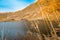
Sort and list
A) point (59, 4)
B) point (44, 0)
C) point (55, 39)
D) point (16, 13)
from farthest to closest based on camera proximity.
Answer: point (16, 13) < point (44, 0) < point (59, 4) < point (55, 39)

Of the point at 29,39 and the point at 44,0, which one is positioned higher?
the point at 44,0

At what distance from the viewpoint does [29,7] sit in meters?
191

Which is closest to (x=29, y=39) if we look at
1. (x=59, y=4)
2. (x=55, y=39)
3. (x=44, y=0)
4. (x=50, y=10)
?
(x=55, y=39)

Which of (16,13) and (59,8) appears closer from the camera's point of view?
(59,8)

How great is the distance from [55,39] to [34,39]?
270cm

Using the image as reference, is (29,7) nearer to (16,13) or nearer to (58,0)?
(16,13)

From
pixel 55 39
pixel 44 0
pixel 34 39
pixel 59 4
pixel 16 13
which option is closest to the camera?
pixel 55 39

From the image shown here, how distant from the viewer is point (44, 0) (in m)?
96.8

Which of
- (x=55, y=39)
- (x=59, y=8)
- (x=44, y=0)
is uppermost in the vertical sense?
(x=44, y=0)

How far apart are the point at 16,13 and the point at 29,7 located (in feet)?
47.6

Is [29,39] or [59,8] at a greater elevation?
[59,8]

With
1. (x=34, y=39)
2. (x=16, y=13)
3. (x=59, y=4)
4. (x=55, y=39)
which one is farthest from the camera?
(x=16, y=13)

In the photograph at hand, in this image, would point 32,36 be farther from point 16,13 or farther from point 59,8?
point 16,13

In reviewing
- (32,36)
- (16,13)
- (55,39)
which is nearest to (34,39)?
(32,36)
